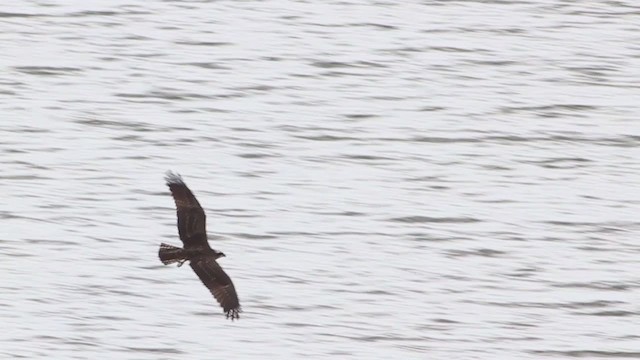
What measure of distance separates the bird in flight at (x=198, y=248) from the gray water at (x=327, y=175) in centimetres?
339

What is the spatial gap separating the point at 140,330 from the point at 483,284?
306 cm

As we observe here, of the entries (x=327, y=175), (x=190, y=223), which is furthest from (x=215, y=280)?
(x=327, y=175)

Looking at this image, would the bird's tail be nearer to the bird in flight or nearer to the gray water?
the bird in flight

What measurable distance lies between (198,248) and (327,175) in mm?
7717

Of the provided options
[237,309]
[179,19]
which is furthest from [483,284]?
[179,19]

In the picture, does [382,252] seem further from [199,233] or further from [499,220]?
[199,233]

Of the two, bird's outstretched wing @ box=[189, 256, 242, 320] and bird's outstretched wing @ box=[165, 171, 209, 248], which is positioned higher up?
bird's outstretched wing @ box=[165, 171, 209, 248]

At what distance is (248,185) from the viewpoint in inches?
664

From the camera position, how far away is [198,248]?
31.5ft

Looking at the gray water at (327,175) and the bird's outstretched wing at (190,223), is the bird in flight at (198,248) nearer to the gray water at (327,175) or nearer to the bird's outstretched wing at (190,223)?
the bird's outstretched wing at (190,223)

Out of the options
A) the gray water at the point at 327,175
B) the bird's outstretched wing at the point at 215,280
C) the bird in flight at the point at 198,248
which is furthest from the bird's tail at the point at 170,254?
the gray water at the point at 327,175

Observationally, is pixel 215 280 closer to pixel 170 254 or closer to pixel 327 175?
pixel 170 254

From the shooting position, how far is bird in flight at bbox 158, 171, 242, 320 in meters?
9.59

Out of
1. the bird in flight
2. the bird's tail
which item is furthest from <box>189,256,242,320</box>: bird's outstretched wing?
the bird's tail
